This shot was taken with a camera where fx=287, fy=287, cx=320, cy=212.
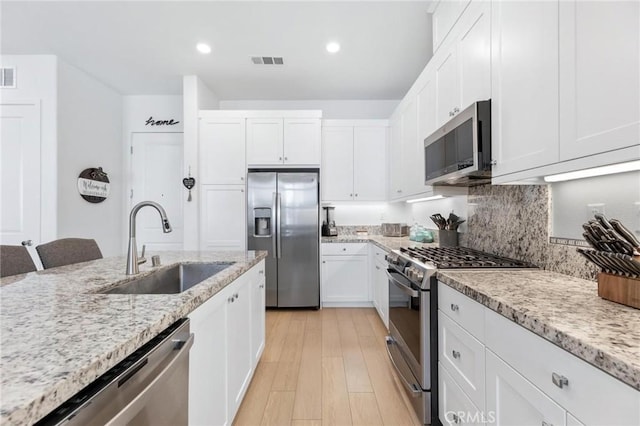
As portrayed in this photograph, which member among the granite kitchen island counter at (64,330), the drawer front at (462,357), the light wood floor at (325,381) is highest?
the granite kitchen island counter at (64,330)

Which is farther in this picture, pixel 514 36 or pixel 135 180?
pixel 135 180

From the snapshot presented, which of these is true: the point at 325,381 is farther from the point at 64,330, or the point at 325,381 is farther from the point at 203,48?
the point at 203,48

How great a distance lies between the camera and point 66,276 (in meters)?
1.35

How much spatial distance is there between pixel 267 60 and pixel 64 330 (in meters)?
3.17

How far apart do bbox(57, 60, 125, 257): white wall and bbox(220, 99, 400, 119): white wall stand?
1.54m

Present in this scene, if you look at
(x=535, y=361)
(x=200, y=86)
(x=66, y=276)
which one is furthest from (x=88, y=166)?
(x=535, y=361)

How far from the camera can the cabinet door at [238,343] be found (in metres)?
1.48

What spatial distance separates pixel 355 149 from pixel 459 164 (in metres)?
2.31

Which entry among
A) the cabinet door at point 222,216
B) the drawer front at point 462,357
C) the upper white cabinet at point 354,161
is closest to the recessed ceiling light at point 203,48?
the cabinet door at point 222,216

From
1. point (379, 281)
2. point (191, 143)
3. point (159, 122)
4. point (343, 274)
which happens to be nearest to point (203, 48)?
point (191, 143)

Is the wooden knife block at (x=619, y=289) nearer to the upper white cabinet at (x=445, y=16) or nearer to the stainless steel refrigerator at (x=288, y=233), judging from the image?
the upper white cabinet at (x=445, y=16)

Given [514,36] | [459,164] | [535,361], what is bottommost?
[535,361]

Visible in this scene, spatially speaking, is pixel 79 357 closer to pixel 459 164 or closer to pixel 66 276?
pixel 66 276

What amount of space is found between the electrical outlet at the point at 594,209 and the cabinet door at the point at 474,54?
71 cm
